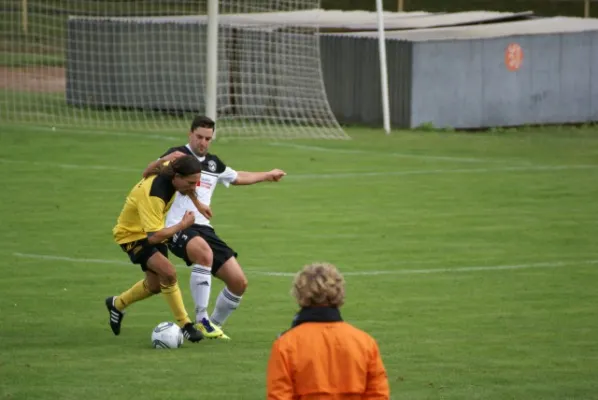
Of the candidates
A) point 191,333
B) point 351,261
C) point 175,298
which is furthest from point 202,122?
point 351,261

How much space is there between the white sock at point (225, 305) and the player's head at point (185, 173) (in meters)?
1.26

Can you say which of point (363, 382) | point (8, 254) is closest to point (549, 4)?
point (8, 254)

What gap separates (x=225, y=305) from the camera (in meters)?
12.9

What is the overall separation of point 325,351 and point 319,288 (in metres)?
0.30

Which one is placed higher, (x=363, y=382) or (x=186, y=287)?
(x=363, y=382)

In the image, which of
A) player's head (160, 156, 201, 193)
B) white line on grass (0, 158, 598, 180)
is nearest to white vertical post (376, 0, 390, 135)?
white line on grass (0, 158, 598, 180)

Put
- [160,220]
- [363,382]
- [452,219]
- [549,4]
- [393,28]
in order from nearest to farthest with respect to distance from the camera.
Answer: [363,382]
[160,220]
[452,219]
[393,28]
[549,4]

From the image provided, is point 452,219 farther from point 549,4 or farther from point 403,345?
point 549,4

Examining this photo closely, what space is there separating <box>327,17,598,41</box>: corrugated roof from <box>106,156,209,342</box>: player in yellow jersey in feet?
64.2

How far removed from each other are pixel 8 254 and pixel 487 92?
17132 mm

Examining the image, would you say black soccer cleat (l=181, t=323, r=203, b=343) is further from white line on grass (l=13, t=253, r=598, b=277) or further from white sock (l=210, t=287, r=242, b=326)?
white line on grass (l=13, t=253, r=598, b=277)

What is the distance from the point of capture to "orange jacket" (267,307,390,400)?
6.86 meters

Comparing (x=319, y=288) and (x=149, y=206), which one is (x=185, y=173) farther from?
(x=319, y=288)

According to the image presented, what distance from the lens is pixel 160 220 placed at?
12.2 metres
